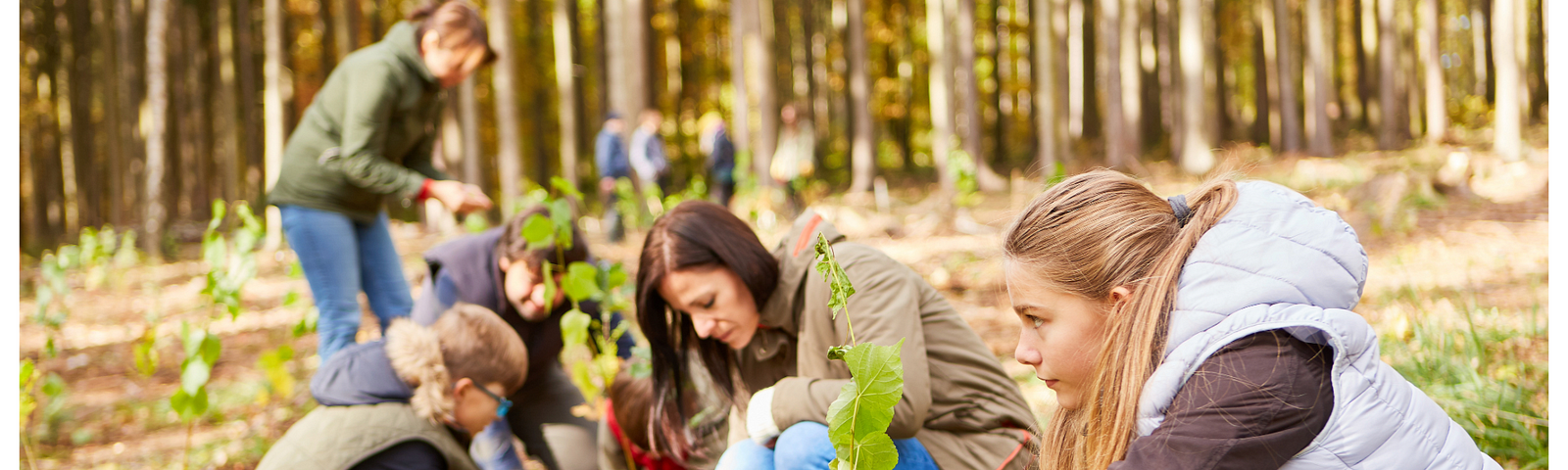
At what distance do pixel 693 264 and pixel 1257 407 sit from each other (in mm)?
1237

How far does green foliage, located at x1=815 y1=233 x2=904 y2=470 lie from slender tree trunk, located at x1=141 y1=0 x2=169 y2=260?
8937 millimetres

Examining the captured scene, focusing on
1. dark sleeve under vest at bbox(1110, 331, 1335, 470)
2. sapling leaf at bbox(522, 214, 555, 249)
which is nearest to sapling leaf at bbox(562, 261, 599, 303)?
sapling leaf at bbox(522, 214, 555, 249)

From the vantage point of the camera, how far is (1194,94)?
38.5 ft

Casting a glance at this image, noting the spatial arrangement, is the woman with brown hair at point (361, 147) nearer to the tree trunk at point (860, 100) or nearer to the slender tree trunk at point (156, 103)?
the slender tree trunk at point (156, 103)

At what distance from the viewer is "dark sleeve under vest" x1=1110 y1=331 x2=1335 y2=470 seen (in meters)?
1.07

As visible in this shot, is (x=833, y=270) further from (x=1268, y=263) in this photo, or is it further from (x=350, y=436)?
(x=350, y=436)

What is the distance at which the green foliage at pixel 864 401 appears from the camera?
1.08 m

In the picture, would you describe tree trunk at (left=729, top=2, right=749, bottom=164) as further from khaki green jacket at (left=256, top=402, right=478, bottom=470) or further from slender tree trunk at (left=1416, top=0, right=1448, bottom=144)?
slender tree trunk at (left=1416, top=0, right=1448, bottom=144)

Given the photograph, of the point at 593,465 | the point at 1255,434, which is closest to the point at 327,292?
the point at 593,465

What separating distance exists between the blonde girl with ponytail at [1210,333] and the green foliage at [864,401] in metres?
0.29

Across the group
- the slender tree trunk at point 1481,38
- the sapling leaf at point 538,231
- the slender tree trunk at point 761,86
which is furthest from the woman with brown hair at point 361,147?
the slender tree trunk at point 1481,38

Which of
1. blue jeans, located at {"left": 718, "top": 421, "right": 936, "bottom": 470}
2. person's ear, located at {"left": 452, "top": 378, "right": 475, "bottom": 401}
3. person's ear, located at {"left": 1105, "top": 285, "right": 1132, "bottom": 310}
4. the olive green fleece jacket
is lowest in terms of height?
blue jeans, located at {"left": 718, "top": 421, "right": 936, "bottom": 470}

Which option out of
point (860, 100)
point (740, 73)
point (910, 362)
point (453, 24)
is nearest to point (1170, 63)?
point (860, 100)
